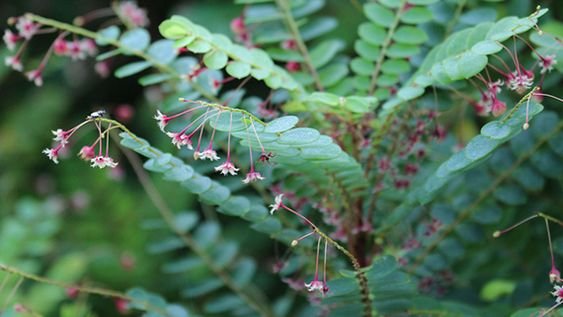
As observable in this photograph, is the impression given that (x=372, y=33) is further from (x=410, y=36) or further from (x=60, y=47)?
(x=60, y=47)

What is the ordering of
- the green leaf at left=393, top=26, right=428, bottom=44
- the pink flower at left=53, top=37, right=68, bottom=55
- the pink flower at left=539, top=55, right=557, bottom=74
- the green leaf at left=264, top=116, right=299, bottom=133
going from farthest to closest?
the pink flower at left=53, top=37, right=68, bottom=55
the green leaf at left=393, top=26, right=428, bottom=44
the pink flower at left=539, top=55, right=557, bottom=74
the green leaf at left=264, top=116, right=299, bottom=133

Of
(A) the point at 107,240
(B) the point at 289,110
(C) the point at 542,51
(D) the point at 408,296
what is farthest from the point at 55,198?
(C) the point at 542,51

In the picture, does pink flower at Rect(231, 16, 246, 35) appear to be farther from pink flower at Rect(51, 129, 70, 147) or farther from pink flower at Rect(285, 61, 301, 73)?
pink flower at Rect(51, 129, 70, 147)

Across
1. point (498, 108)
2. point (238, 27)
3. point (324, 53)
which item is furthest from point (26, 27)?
point (498, 108)

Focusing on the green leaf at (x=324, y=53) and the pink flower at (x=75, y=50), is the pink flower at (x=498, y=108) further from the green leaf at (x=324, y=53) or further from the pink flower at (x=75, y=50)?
the pink flower at (x=75, y=50)

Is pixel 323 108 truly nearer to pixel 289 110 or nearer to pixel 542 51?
pixel 289 110

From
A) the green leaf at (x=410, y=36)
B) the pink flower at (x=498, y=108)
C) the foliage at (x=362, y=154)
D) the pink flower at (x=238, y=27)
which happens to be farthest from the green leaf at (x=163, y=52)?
the pink flower at (x=498, y=108)

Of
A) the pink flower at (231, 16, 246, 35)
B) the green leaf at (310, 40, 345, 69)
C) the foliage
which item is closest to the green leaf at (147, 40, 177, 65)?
the foliage
